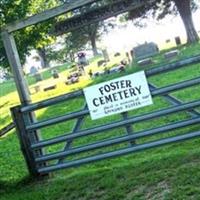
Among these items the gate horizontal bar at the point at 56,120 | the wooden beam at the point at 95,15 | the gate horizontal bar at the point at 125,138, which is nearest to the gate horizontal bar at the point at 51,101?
the gate horizontal bar at the point at 56,120

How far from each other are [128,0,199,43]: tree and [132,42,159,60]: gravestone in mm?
4285

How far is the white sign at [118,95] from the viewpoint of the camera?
7.60 m

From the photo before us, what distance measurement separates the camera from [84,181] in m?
7.33

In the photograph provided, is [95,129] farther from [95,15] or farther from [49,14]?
[49,14]

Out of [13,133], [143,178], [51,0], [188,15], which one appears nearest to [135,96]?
[143,178]

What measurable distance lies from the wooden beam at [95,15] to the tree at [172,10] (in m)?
30.0

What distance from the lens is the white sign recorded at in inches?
299

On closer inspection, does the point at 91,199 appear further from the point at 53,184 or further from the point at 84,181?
the point at 53,184

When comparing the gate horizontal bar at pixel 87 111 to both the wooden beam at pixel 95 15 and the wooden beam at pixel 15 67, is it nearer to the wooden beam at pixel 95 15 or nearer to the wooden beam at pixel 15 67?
the wooden beam at pixel 15 67

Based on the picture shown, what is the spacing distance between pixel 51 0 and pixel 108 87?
79.8 ft

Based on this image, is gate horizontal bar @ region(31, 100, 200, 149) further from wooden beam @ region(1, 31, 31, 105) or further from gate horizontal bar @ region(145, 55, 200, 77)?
wooden beam @ region(1, 31, 31, 105)

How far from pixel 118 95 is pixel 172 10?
35.4 meters

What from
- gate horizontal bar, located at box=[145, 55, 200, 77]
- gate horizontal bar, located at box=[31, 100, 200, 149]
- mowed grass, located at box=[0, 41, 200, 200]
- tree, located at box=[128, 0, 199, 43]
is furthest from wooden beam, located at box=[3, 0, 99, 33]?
tree, located at box=[128, 0, 199, 43]

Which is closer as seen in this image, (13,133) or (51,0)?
(13,133)
